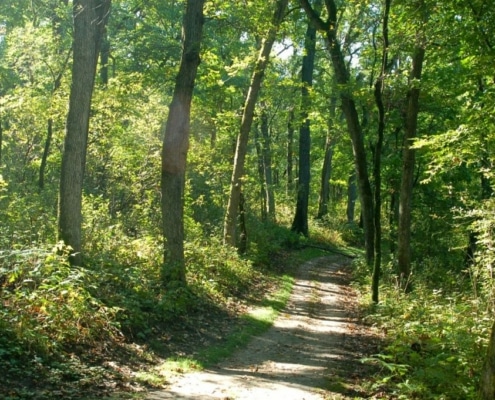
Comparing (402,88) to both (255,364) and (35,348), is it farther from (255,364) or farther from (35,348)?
(35,348)

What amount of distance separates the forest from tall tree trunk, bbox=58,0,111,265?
0.10 ft

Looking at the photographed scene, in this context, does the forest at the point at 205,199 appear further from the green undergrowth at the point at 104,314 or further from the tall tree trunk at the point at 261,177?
the tall tree trunk at the point at 261,177

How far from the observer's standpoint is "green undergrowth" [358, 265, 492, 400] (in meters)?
6.34

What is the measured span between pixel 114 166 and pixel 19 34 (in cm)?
706

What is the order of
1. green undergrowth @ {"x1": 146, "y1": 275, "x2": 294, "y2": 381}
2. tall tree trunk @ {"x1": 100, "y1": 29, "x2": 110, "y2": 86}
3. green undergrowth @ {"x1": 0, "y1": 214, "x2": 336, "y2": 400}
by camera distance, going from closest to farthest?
1. green undergrowth @ {"x1": 0, "y1": 214, "x2": 336, "y2": 400}
2. green undergrowth @ {"x1": 146, "y1": 275, "x2": 294, "y2": 381}
3. tall tree trunk @ {"x1": 100, "y1": 29, "x2": 110, "y2": 86}

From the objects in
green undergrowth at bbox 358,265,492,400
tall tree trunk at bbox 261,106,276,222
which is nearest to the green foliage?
green undergrowth at bbox 358,265,492,400

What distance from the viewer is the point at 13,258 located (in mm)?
8367

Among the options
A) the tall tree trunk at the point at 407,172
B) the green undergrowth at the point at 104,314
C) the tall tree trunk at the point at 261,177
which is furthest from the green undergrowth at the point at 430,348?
the tall tree trunk at the point at 261,177

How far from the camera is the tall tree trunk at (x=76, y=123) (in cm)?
975

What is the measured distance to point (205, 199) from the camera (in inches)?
848

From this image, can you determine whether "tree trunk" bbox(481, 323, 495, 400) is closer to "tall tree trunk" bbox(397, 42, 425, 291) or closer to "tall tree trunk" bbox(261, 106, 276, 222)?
"tall tree trunk" bbox(397, 42, 425, 291)

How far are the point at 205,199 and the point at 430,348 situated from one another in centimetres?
1490

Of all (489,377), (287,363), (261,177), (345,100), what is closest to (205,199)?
(261,177)

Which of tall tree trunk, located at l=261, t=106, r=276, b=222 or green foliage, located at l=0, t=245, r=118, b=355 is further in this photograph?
tall tree trunk, located at l=261, t=106, r=276, b=222
